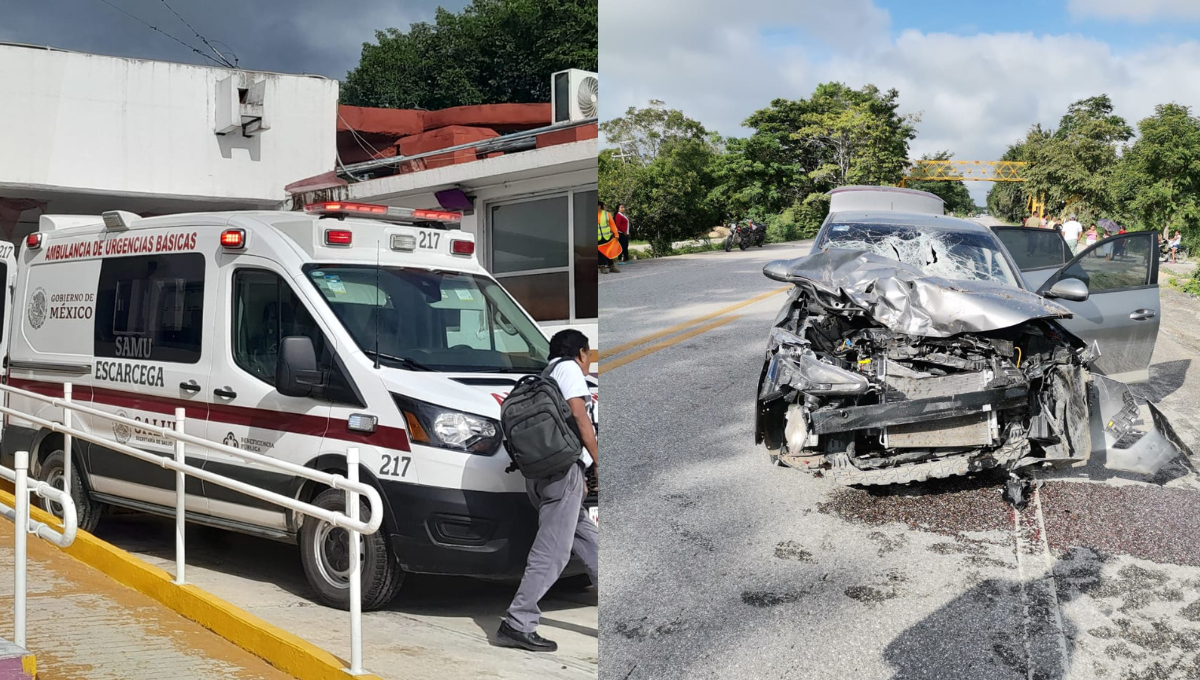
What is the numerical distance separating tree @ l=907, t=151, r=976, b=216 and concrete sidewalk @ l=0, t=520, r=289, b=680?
8.11 meters

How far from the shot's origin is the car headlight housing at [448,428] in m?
2.04

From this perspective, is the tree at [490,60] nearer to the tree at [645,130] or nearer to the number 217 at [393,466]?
the tree at [645,130]

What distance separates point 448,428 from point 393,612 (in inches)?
21.8

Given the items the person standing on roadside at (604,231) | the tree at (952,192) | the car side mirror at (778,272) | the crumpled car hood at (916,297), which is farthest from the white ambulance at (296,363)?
the tree at (952,192)

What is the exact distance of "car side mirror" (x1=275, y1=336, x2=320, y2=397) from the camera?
2025 mm

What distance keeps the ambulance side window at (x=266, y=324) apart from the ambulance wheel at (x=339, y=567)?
404 millimetres

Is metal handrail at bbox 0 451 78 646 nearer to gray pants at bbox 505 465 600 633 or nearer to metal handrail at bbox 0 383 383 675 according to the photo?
metal handrail at bbox 0 383 383 675

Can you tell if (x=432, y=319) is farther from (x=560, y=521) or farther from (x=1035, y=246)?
(x=1035, y=246)

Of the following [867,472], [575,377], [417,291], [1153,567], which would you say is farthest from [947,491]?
[417,291]

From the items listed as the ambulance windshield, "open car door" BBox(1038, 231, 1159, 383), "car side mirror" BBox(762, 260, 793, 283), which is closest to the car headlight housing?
the ambulance windshield

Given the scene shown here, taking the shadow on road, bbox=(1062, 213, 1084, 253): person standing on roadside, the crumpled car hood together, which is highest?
bbox=(1062, 213, 1084, 253): person standing on roadside

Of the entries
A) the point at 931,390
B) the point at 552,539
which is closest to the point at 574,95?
the point at 552,539

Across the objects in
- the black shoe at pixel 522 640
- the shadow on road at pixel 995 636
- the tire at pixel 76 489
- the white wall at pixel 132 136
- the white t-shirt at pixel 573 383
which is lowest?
the shadow on road at pixel 995 636

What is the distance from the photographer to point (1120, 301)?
5.88m
